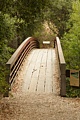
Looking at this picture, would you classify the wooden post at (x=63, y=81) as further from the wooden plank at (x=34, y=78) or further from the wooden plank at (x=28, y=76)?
the wooden plank at (x=28, y=76)

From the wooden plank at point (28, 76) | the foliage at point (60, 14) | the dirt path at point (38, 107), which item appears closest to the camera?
the dirt path at point (38, 107)

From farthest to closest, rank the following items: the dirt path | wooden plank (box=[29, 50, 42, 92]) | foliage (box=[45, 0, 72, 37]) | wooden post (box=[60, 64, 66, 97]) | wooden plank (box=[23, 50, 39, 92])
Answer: foliage (box=[45, 0, 72, 37]), wooden plank (box=[23, 50, 39, 92]), wooden plank (box=[29, 50, 42, 92]), wooden post (box=[60, 64, 66, 97]), the dirt path

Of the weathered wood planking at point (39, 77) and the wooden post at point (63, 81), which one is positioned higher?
the wooden post at point (63, 81)

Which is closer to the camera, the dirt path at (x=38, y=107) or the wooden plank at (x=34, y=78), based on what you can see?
the dirt path at (x=38, y=107)

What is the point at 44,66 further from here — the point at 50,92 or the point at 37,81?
the point at 50,92

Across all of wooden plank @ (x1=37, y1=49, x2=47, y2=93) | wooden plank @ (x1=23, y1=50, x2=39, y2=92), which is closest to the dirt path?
wooden plank @ (x1=23, y1=50, x2=39, y2=92)

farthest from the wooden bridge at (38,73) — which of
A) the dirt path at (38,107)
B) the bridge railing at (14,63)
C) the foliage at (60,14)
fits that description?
the foliage at (60,14)

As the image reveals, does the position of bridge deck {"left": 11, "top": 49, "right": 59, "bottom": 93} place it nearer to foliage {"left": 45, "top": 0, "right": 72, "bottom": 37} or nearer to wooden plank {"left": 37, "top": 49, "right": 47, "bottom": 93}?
wooden plank {"left": 37, "top": 49, "right": 47, "bottom": 93}

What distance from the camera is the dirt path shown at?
18.3ft

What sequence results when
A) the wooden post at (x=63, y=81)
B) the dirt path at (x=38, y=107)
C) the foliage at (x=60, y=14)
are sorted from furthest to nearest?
the foliage at (x=60, y=14) < the wooden post at (x=63, y=81) < the dirt path at (x=38, y=107)

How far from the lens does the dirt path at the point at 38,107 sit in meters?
5.58

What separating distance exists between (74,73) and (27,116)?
285cm

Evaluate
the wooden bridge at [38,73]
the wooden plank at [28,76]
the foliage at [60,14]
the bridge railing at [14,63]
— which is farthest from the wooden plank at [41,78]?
the foliage at [60,14]

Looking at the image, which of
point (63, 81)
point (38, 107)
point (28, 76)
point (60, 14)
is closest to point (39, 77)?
point (28, 76)
